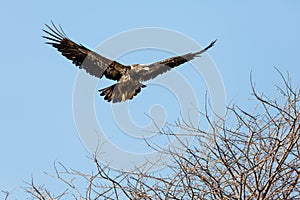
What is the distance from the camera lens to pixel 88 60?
827 cm

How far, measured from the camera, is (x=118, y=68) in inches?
325

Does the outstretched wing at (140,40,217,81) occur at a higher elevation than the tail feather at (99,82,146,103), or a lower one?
higher

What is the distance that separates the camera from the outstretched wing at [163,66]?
27.0ft

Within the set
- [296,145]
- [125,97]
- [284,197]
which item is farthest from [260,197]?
[125,97]

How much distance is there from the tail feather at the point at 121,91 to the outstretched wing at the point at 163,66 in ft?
0.51

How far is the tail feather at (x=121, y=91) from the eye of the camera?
8.18 m

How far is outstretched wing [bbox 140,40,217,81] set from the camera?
27.0ft

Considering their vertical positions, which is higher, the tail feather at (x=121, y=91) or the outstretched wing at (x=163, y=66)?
the outstretched wing at (x=163, y=66)

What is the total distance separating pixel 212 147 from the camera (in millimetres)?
4102

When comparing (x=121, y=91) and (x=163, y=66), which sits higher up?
(x=163, y=66)

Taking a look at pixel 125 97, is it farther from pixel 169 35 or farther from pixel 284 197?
pixel 284 197

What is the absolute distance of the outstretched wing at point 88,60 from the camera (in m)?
8.07

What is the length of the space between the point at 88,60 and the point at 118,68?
0.43 metres

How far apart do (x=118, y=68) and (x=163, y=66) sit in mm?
617
